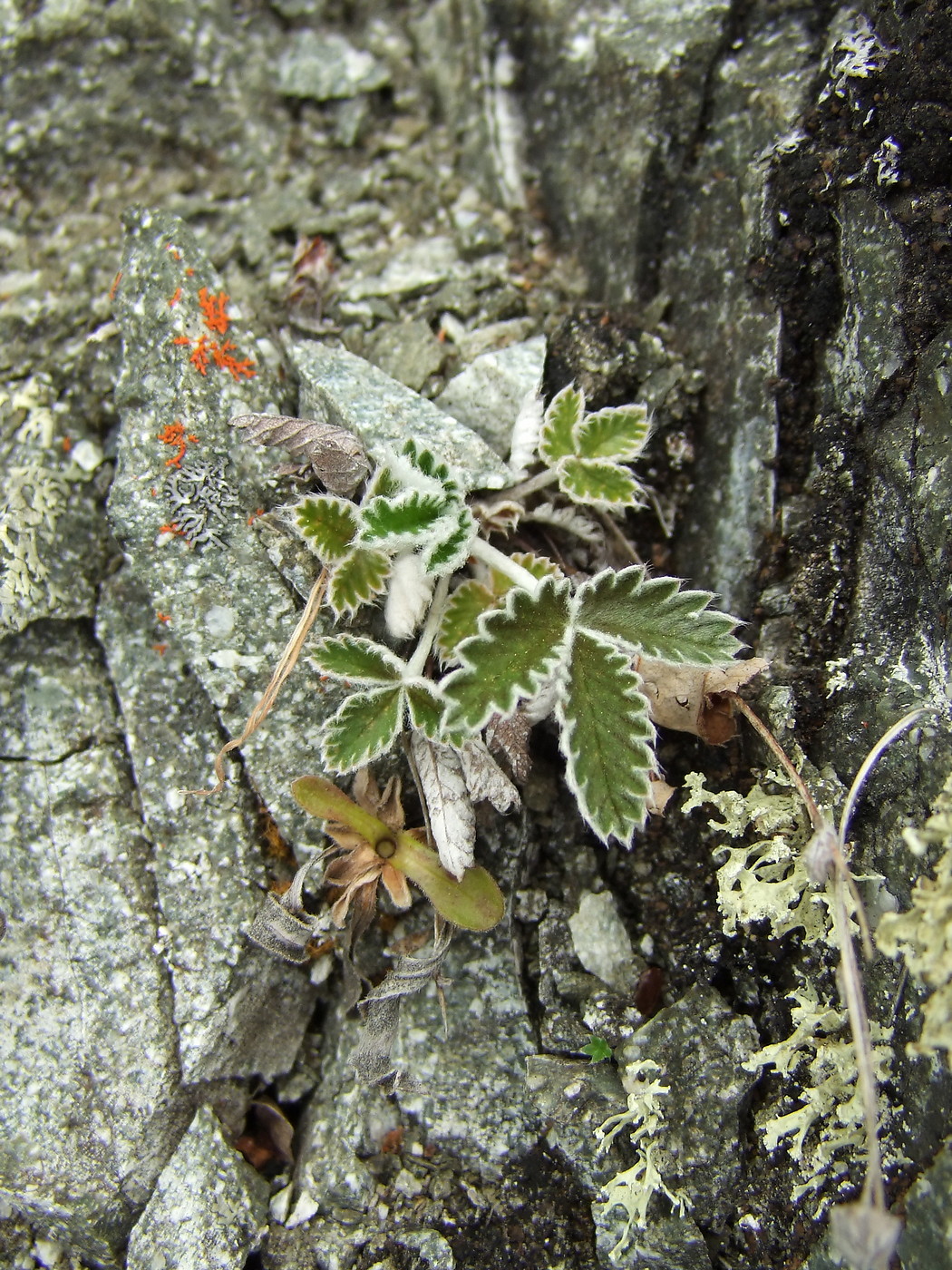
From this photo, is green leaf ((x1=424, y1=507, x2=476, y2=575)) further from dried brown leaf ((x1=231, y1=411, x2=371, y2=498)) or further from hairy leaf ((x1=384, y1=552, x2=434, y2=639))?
dried brown leaf ((x1=231, y1=411, x2=371, y2=498))

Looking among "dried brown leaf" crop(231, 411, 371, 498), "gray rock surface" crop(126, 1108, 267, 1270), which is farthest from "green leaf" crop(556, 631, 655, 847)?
"gray rock surface" crop(126, 1108, 267, 1270)

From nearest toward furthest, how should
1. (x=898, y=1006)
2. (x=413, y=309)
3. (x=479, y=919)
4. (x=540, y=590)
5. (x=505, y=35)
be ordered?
(x=898, y=1006)
(x=540, y=590)
(x=479, y=919)
(x=413, y=309)
(x=505, y=35)

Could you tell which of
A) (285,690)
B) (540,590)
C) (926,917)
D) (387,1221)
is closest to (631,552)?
(540,590)

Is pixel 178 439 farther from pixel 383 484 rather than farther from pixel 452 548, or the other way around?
pixel 452 548

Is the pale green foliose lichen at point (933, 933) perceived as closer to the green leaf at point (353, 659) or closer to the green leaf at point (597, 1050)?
the green leaf at point (597, 1050)

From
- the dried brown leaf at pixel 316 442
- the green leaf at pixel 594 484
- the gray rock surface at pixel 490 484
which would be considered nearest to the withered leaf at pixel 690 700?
the gray rock surface at pixel 490 484

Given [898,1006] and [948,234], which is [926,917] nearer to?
[898,1006]
